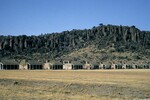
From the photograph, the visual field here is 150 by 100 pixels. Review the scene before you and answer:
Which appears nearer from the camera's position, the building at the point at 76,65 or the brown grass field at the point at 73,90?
the brown grass field at the point at 73,90

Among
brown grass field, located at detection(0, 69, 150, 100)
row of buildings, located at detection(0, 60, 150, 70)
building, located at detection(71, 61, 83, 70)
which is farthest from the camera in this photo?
building, located at detection(71, 61, 83, 70)

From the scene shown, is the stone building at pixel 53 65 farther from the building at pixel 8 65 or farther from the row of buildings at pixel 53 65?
the building at pixel 8 65

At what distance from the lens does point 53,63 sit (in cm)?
12744

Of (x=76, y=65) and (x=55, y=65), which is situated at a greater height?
(x=55, y=65)

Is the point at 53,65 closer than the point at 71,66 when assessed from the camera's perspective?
Yes

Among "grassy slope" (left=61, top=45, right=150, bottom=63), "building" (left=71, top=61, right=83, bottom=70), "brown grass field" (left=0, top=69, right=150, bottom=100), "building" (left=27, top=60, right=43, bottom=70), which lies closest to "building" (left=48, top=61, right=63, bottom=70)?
"building" (left=71, top=61, right=83, bottom=70)

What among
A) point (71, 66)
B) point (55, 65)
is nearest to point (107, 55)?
point (71, 66)

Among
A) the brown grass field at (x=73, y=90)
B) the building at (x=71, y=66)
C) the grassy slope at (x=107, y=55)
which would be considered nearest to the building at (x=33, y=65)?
the building at (x=71, y=66)

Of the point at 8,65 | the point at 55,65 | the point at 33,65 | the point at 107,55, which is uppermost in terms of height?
the point at 107,55

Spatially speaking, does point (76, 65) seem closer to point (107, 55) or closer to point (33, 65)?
point (33, 65)

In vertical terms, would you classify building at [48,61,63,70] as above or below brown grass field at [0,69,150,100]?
above

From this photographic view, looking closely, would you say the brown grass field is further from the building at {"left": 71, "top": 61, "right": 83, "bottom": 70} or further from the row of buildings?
the building at {"left": 71, "top": 61, "right": 83, "bottom": 70}

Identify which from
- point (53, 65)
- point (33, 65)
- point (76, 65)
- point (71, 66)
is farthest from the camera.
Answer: point (76, 65)

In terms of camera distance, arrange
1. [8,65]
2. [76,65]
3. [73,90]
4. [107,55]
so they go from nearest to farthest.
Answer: [73,90] < [8,65] < [76,65] < [107,55]
